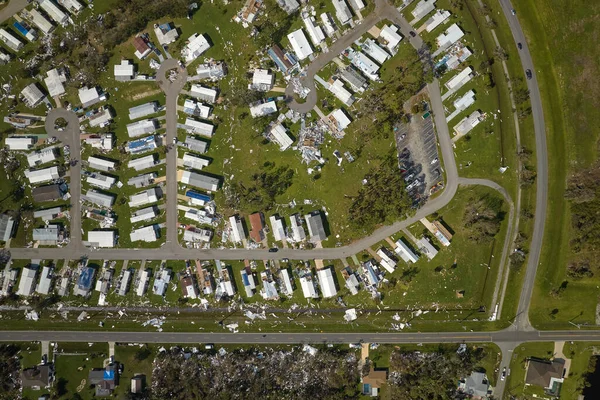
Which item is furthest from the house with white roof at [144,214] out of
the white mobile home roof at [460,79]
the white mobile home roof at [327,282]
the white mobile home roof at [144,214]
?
the white mobile home roof at [460,79]

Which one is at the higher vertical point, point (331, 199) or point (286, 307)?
point (331, 199)

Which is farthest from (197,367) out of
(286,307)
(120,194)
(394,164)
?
(394,164)

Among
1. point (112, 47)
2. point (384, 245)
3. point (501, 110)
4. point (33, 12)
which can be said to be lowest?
point (384, 245)

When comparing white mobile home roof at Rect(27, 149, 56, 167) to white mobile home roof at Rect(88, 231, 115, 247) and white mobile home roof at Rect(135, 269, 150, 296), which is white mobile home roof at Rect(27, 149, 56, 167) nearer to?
white mobile home roof at Rect(88, 231, 115, 247)

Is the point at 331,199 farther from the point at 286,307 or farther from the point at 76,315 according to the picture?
the point at 76,315

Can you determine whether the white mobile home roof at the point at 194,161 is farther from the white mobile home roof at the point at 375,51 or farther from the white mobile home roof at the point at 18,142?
the white mobile home roof at the point at 375,51

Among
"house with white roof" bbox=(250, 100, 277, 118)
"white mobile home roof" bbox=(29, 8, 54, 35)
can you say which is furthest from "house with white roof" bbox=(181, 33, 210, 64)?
"white mobile home roof" bbox=(29, 8, 54, 35)
